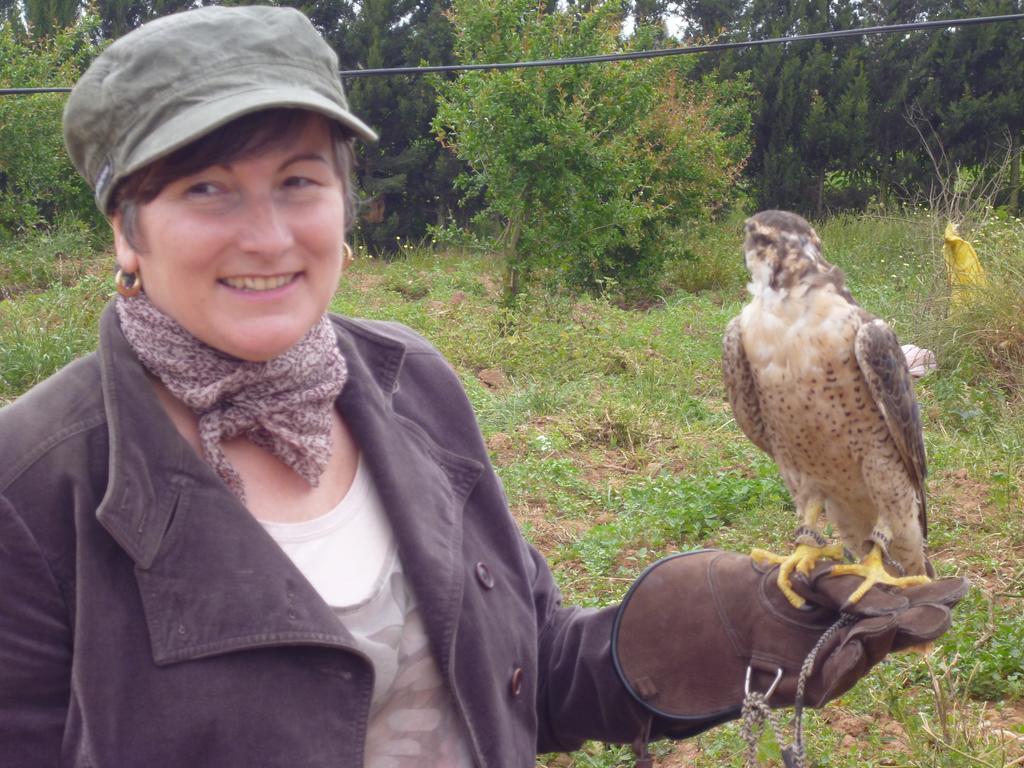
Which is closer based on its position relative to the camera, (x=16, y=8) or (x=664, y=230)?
(x=664, y=230)

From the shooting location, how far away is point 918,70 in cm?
1350

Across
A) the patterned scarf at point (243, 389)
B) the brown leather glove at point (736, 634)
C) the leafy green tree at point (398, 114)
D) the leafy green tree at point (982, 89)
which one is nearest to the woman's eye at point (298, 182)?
the patterned scarf at point (243, 389)

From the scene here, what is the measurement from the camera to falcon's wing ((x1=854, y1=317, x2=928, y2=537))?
2594mm

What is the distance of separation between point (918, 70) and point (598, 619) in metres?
13.4

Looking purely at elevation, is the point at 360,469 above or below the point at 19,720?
above

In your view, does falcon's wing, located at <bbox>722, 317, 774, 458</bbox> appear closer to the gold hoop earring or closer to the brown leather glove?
the brown leather glove

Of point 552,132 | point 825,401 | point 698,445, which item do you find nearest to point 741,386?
point 825,401

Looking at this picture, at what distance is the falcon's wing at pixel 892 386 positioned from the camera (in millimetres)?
2594

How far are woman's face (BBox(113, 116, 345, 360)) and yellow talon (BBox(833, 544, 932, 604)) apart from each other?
47.4 inches

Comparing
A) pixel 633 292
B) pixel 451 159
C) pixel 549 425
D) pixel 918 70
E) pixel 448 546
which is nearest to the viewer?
pixel 448 546

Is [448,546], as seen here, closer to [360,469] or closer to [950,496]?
[360,469]

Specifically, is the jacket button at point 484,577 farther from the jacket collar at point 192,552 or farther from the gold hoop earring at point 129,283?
the gold hoop earring at point 129,283

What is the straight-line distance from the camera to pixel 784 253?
2490 mm

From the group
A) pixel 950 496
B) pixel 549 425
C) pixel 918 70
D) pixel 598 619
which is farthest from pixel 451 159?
pixel 598 619
